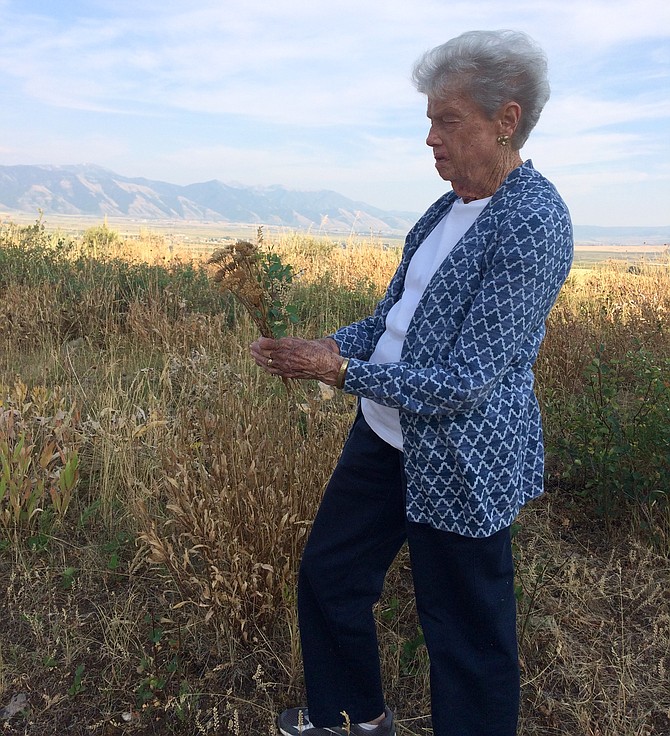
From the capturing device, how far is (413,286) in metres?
1.58

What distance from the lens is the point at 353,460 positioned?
1711 millimetres

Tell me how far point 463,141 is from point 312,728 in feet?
5.43

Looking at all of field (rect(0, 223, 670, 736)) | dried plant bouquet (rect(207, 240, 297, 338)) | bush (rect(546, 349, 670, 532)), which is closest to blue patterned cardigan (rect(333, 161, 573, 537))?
dried plant bouquet (rect(207, 240, 297, 338))

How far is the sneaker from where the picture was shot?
1894 mm

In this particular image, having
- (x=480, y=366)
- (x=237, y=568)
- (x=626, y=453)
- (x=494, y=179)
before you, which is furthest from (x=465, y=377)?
(x=626, y=453)

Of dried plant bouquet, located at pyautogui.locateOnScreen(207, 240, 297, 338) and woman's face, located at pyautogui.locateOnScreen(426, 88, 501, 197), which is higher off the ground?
woman's face, located at pyautogui.locateOnScreen(426, 88, 501, 197)

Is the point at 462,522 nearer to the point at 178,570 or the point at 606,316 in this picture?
the point at 178,570

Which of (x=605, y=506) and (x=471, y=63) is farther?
(x=605, y=506)

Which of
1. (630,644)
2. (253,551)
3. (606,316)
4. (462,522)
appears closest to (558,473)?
(630,644)

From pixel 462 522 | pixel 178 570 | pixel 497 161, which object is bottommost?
pixel 178 570

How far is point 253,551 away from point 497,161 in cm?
145

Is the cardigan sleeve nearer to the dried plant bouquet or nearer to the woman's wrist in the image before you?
the woman's wrist

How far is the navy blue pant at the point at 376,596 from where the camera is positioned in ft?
4.92

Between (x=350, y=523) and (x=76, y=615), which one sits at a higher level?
(x=350, y=523)
